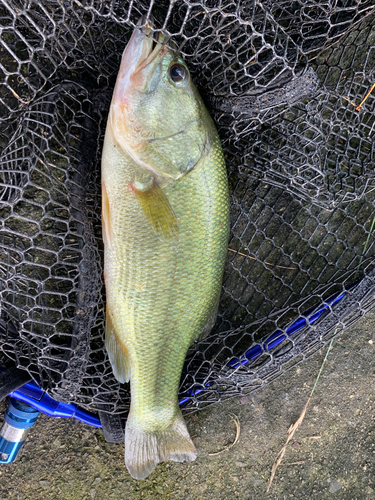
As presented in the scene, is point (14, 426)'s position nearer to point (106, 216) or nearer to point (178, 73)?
point (106, 216)

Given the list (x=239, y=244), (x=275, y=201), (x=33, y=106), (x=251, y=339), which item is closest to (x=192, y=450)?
(x=251, y=339)

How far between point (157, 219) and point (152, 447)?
1163 mm

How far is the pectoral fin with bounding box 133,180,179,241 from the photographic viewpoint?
57.9 inches

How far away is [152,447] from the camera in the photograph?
1.75m

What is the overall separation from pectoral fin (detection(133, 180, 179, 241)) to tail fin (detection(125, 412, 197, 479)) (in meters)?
0.99

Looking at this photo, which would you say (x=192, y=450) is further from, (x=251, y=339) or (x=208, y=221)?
(x=208, y=221)

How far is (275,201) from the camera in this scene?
2.09m

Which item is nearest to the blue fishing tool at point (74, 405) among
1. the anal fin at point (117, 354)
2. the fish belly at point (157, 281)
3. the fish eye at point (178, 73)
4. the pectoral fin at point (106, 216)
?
the fish belly at point (157, 281)

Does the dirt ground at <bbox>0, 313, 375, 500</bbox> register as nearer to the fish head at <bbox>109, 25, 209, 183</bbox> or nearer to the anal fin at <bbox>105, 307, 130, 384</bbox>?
the anal fin at <bbox>105, 307, 130, 384</bbox>

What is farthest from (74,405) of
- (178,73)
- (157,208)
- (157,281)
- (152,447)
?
(178,73)

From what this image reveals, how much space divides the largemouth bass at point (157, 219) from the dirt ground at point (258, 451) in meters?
0.72

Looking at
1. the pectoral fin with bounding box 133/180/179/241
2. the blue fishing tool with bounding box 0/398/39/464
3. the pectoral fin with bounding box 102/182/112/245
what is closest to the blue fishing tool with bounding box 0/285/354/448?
the blue fishing tool with bounding box 0/398/39/464

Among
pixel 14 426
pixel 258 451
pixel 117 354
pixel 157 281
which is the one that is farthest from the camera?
pixel 258 451

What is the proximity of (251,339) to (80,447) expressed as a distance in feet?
4.14
